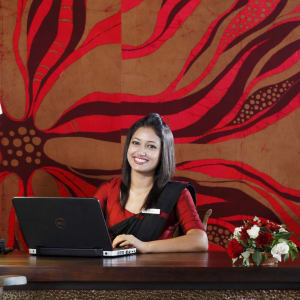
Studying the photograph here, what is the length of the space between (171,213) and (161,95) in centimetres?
145

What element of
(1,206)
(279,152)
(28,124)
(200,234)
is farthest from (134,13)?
(200,234)

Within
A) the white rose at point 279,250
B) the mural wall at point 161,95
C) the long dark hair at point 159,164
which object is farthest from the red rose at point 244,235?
the mural wall at point 161,95

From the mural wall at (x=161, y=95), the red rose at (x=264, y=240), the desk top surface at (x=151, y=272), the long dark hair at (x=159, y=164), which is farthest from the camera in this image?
the mural wall at (x=161, y=95)

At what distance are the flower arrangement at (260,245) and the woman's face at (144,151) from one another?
1.02 m

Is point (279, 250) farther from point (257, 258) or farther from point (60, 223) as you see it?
point (60, 223)

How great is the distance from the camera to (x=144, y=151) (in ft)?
10.5

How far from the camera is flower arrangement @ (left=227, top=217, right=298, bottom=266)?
2.20 m

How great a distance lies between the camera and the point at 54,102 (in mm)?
4488

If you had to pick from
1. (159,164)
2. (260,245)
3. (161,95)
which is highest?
(161,95)

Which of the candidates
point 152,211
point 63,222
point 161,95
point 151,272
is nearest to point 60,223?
point 63,222

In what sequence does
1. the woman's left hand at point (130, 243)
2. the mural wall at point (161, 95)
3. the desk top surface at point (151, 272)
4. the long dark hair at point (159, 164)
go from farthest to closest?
the mural wall at point (161, 95) < the long dark hair at point (159, 164) < the woman's left hand at point (130, 243) < the desk top surface at point (151, 272)

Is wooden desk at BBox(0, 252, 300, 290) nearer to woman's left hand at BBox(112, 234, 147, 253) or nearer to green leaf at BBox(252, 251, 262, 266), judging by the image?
green leaf at BBox(252, 251, 262, 266)

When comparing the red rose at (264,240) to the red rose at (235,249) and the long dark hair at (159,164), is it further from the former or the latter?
the long dark hair at (159,164)

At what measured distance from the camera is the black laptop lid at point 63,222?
2.44m
